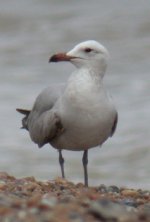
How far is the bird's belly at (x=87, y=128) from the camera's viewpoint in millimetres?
8102

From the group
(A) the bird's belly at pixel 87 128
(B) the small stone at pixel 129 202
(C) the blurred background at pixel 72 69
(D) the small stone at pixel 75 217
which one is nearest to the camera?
(D) the small stone at pixel 75 217

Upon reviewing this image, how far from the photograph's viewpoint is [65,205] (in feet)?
17.2

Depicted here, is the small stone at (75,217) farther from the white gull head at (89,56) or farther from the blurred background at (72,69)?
the blurred background at (72,69)

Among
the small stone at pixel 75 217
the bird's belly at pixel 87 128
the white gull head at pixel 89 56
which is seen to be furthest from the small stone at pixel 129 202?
the small stone at pixel 75 217

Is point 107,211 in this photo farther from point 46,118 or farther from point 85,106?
point 46,118

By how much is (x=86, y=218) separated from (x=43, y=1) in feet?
55.2

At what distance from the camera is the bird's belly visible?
810 centimetres

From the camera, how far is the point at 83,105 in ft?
26.6

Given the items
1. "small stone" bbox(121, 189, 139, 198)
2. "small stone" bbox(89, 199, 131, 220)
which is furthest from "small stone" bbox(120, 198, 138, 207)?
"small stone" bbox(89, 199, 131, 220)

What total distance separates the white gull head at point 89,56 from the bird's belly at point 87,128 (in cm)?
46

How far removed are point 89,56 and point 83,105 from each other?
1.57 feet

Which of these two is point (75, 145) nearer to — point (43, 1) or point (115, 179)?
point (115, 179)

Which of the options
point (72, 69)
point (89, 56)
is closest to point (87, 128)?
point (89, 56)

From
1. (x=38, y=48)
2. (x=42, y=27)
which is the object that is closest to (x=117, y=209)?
(x=38, y=48)
